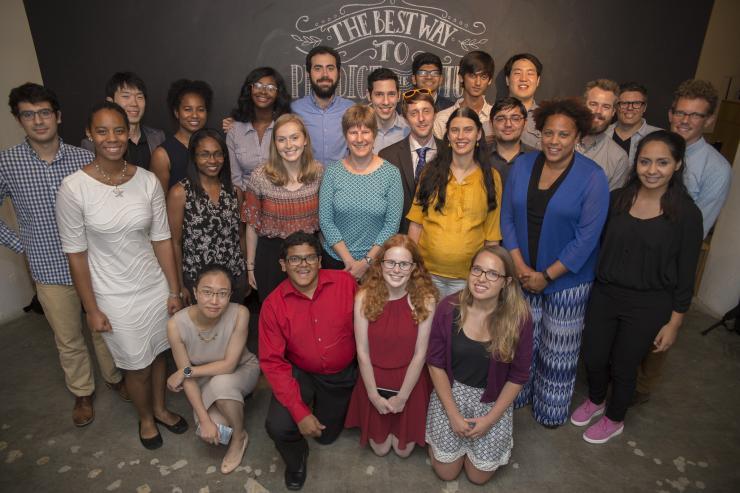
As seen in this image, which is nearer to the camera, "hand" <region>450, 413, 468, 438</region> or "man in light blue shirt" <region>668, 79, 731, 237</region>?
"hand" <region>450, 413, 468, 438</region>

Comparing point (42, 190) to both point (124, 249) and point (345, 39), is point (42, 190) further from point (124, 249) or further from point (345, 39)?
point (345, 39)

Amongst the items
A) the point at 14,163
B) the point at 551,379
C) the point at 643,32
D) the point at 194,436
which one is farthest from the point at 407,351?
the point at 643,32

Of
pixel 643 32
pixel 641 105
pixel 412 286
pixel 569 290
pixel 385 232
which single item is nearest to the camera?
pixel 412 286

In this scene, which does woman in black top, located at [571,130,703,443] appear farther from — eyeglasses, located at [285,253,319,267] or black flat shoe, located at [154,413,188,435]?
black flat shoe, located at [154,413,188,435]

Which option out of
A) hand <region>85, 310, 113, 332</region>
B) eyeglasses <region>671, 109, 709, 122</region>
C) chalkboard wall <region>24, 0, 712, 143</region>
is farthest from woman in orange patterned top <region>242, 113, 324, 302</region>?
eyeglasses <region>671, 109, 709, 122</region>

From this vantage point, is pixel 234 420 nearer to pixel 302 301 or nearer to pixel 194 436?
pixel 194 436

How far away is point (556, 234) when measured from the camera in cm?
266

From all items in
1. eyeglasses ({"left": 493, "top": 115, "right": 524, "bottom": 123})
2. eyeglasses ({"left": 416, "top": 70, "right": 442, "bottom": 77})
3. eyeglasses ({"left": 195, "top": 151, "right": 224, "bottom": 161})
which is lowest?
eyeglasses ({"left": 195, "top": 151, "right": 224, "bottom": 161})

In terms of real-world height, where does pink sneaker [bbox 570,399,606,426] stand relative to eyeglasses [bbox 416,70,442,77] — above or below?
below

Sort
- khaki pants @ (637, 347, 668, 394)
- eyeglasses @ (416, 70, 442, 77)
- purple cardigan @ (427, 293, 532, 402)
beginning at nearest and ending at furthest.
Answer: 1. purple cardigan @ (427, 293, 532, 402)
2. khaki pants @ (637, 347, 668, 394)
3. eyeglasses @ (416, 70, 442, 77)

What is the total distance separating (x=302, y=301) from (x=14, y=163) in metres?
1.65

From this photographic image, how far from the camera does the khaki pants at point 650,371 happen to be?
3.12 meters

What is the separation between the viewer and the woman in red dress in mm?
2527

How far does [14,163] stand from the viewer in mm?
2646
